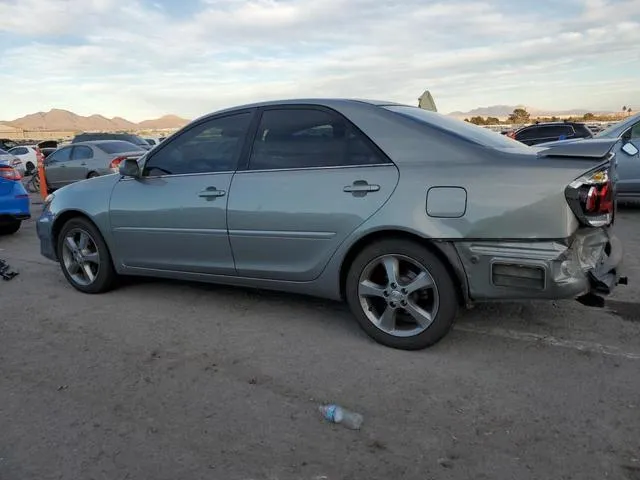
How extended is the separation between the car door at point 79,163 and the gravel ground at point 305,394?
1049 centimetres

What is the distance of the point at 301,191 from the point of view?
3.91 meters

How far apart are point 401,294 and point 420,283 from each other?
0.14m

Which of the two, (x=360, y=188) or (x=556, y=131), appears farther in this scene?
(x=556, y=131)

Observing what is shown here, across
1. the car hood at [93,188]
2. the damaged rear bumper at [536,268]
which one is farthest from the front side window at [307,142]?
the car hood at [93,188]

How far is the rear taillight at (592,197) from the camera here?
3.20m

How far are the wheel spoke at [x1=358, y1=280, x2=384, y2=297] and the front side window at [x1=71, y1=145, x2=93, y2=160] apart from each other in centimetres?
1256

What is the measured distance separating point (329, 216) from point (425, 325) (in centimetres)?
95

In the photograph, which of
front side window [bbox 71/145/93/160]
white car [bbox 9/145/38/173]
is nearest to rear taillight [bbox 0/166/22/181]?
front side window [bbox 71/145/93/160]

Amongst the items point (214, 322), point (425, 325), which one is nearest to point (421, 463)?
point (425, 325)

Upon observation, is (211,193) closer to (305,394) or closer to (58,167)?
(305,394)

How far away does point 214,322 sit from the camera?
437 cm

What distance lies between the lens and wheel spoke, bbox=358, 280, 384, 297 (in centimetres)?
372

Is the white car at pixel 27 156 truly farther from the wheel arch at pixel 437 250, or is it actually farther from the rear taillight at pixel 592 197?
the rear taillight at pixel 592 197

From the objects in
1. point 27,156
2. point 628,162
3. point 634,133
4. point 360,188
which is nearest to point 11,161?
A: point 360,188
